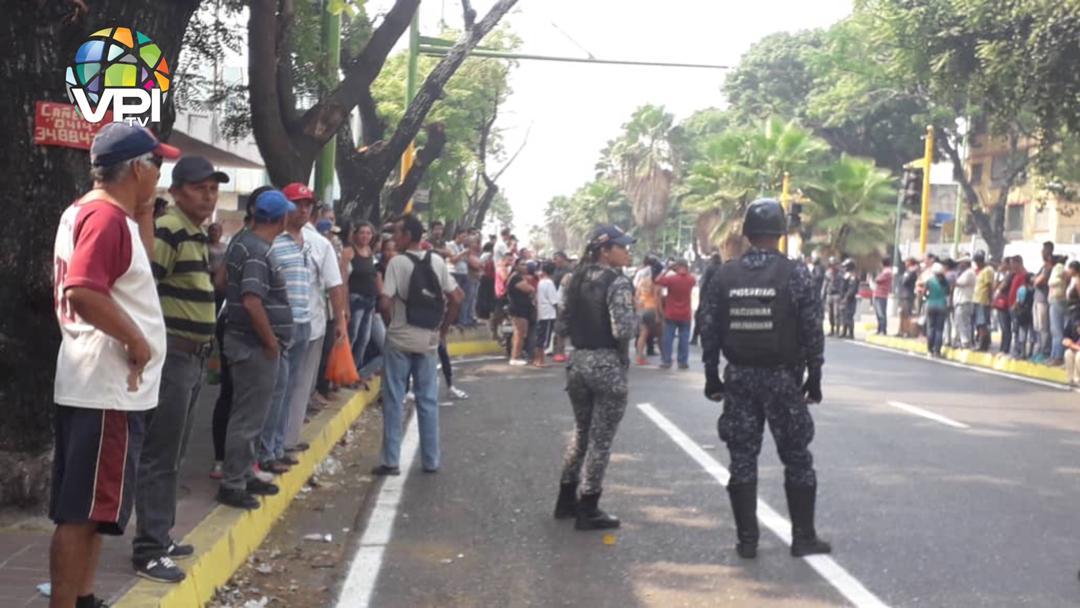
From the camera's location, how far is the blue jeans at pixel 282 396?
755 cm

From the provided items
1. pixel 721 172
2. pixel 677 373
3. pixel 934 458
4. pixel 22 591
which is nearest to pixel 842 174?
pixel 721 172

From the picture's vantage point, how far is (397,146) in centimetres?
1642

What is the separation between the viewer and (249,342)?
664 cm

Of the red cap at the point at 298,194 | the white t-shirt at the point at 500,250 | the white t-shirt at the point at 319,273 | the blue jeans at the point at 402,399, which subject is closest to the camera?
the red cap at the point at 298,194

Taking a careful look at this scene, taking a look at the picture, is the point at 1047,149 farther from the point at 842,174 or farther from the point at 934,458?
the point at 842,174

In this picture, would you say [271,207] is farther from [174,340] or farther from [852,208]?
[852,208]

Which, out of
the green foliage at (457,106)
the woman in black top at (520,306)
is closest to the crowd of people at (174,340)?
the woman in black top at (520,306)

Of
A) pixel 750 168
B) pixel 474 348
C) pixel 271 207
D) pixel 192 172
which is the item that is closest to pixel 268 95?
pixel 271 207

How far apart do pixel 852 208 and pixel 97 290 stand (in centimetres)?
4197

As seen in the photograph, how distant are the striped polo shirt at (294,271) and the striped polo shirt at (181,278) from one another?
6.88ft

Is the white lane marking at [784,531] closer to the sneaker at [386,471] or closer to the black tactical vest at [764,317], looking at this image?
the black tactical vest at [764,317]

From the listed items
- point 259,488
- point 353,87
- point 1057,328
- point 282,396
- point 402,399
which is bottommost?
point 259,488

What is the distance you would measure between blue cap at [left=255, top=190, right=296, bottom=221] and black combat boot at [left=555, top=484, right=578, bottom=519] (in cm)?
241

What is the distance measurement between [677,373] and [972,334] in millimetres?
7665
